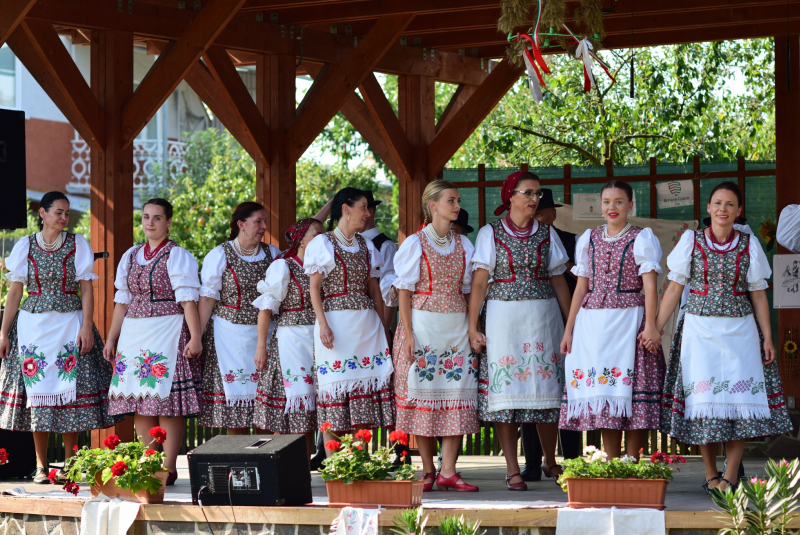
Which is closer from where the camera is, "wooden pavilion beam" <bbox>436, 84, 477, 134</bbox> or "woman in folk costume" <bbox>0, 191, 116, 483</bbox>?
"woman in folk costume" <bbox>0, 191, 116, 483</bbox>

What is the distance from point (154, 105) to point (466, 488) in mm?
2903

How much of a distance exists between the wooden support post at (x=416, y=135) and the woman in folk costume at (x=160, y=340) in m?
2.87

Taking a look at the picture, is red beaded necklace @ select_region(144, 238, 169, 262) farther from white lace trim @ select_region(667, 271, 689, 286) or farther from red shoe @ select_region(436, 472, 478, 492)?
white lace trim @ select_region(667, 271, 689, 286)

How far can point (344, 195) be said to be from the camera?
5.65 meters

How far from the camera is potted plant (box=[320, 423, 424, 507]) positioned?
4.59 metres

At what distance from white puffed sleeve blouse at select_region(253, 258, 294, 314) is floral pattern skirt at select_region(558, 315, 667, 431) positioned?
1.62m

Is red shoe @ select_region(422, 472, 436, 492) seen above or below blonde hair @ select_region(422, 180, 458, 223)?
below

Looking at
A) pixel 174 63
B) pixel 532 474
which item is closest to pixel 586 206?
pixel 532 474

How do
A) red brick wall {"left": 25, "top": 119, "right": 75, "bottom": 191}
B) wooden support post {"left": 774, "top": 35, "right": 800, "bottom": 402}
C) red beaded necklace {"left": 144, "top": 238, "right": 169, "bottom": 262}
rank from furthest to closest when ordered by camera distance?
red brick wall {"left": 25, "top": 119, "right": 75, "bottom": 191}, wooden support post {"left": 774, "top": 35, "right": 800, "bottom": 402}, red beaded necklace {"left": 144, "top": 238, "right": 169, "bottom": 262}

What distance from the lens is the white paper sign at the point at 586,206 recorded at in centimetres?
859

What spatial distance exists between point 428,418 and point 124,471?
1423 millimetres

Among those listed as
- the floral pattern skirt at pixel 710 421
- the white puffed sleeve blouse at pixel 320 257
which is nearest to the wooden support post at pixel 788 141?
the floral pattern skirt at pixel 710 421

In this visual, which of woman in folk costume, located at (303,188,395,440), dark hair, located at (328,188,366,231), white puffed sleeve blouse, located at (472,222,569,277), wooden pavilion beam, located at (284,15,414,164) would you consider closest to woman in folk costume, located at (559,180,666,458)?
white puffed sleeve blouse, located at (472,222,569,277)

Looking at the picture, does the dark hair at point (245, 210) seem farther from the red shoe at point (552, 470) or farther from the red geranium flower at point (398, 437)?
the red shoe at point (552, 470)
